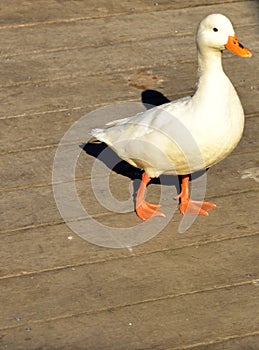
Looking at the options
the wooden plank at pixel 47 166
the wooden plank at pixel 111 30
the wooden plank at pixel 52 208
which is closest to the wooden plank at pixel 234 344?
the wooden plank at pixel 52 208

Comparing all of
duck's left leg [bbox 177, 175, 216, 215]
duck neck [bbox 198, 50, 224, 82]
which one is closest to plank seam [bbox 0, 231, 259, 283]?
duck's left leg [bbox 177, 175, 216, 215]

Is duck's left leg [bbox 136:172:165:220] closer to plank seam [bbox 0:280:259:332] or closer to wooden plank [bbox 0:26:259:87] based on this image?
plank seam [bbox 0:280:259:332]

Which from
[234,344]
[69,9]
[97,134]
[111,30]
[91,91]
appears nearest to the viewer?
[234,344]

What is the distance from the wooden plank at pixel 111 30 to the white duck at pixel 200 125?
1954 millimetres

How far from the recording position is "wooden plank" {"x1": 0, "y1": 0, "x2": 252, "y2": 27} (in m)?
7.76

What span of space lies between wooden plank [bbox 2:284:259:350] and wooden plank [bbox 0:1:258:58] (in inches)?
116

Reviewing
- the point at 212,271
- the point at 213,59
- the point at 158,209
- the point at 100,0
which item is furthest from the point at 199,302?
the point at 100,0

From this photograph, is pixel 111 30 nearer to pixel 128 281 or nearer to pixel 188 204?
pixel 188 204

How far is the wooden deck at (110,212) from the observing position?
4.82m

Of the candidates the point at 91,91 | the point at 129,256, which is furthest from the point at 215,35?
the point at 91,91

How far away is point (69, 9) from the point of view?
311 inches

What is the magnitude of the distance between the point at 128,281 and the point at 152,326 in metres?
0.41

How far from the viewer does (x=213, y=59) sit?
543 centimetres

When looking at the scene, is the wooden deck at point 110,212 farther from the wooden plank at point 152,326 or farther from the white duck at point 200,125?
the white duck at point 200,125
